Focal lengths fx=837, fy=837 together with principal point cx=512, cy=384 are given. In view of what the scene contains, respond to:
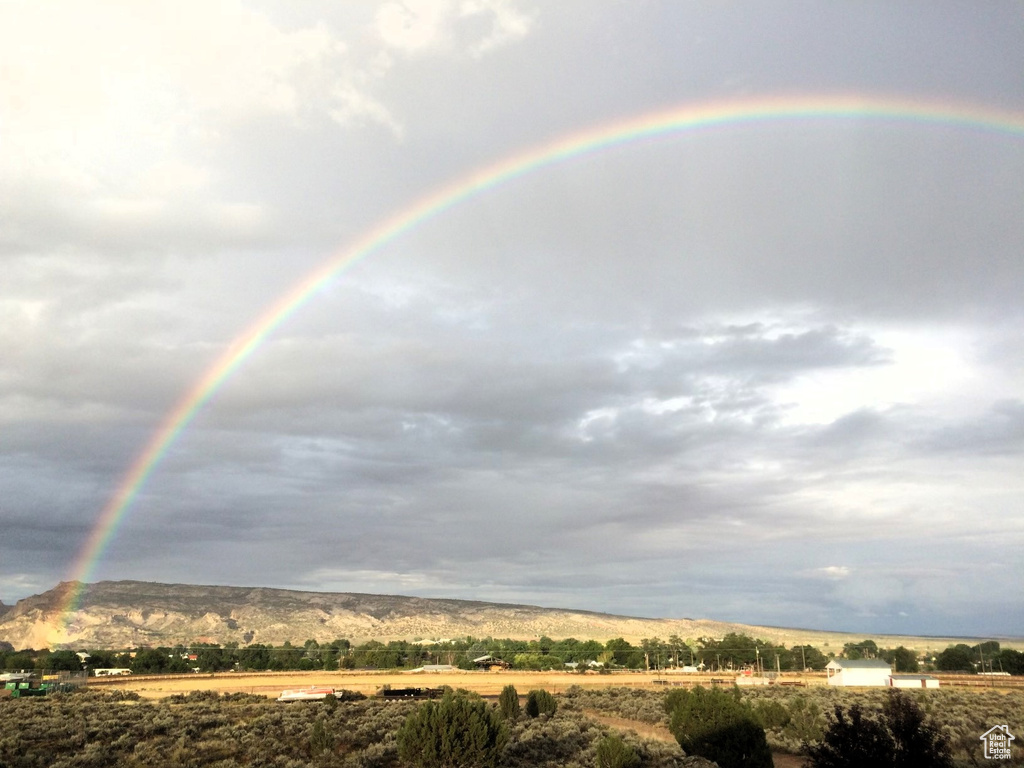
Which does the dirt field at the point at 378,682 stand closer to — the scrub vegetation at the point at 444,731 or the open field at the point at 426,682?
the open field at the point at 426,682

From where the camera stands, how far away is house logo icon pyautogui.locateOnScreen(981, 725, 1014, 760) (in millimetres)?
29328

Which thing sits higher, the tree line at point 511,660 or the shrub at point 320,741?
the tree line at point 511,660

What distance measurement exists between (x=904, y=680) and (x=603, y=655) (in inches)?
1724

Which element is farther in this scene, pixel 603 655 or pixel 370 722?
pixel 603 655

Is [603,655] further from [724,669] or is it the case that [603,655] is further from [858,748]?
[858,748]

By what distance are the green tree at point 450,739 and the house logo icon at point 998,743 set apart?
60.0 feet

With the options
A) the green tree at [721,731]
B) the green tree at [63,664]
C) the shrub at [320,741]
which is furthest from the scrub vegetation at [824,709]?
the green tree at [63,664]

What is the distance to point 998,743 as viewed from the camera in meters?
31.0

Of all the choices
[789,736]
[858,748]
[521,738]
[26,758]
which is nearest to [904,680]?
[789,736]

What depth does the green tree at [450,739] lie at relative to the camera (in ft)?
74.9

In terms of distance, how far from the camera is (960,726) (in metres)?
37.4

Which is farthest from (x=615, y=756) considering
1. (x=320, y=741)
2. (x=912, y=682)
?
(x=912, y=682)

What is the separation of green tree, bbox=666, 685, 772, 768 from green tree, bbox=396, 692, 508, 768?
261 inches

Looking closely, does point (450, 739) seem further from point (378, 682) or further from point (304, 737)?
point (378, 682)
